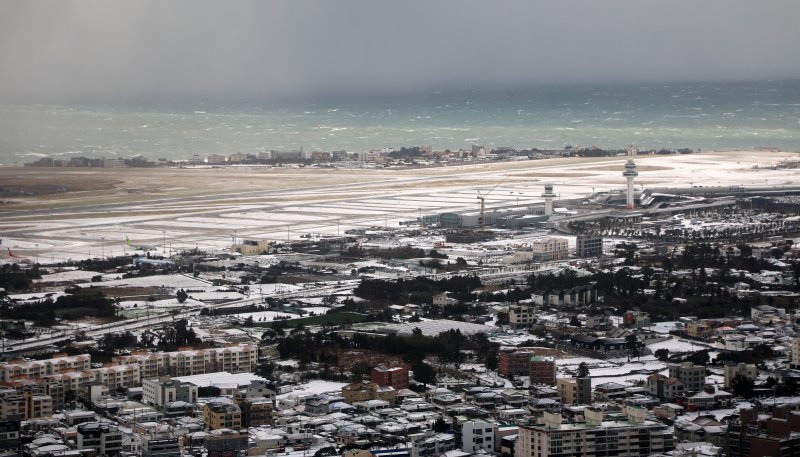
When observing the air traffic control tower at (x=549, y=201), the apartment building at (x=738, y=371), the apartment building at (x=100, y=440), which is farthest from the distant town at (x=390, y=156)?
the apartment building at (x=100, y=440)

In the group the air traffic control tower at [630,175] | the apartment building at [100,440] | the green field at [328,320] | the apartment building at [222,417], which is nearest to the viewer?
the apartment building at [100,440]

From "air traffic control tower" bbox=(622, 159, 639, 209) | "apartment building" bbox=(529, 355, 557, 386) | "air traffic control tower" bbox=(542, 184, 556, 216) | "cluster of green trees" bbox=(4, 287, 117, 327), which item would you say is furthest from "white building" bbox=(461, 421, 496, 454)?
"air traffic control tower" bbox=(622, 159, 639, 209)

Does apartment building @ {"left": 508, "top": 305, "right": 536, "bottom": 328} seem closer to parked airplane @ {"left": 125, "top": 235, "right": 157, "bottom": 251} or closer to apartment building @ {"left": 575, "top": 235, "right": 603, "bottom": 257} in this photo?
apartment building @ {"left": 575, "top": 235, "right": 603, "bottom": 257}

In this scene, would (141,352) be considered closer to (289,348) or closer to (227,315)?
(289,348)

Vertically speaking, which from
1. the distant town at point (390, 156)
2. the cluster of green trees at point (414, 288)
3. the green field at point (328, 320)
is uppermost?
the distant town at point (390, 156)

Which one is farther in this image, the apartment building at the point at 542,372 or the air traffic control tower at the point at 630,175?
the air traffic control tower at the point at 630,175

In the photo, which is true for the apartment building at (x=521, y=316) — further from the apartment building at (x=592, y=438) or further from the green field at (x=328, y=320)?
the apartment building at (x=592, y=438)

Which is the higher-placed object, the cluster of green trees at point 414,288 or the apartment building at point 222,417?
the cluster of green trees at point 414,288
